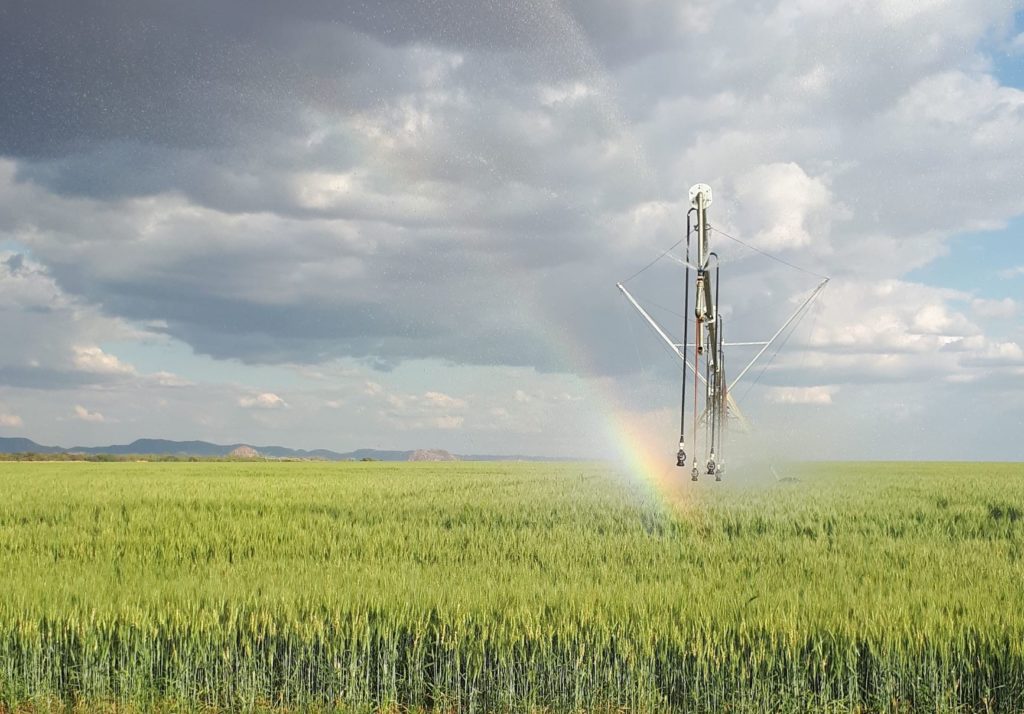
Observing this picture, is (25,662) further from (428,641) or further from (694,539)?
(694,539)

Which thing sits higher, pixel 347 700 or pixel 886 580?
pixel 886 580

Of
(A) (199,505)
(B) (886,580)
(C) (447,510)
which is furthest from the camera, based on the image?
(A) (199,505)

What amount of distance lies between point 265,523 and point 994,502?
24.4 meters

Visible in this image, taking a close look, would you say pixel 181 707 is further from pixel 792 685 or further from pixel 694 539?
pixel 694 539

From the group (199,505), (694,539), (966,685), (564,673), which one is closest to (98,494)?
(199,505)

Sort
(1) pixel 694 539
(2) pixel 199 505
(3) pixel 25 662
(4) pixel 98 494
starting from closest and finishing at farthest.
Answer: (3) pixel 25 662
(1) pixel 694 539
(2) pixel 199 505
(4) pixel 98 494

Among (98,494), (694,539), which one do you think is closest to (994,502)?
(694,539)

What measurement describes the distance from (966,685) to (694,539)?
9889mm

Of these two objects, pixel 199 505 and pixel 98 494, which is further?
pixel 98 494

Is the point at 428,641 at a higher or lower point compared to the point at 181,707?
higher

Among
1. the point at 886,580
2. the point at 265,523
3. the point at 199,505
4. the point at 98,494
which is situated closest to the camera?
the point at 886,580

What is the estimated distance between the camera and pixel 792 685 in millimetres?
9008

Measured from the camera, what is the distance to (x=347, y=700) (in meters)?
9.23

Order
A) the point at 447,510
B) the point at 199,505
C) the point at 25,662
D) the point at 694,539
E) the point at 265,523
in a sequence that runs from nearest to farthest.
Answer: the point at 25,662
the point at 694,539
the point at 265,523
the point at 447,510
the point at 199,505
